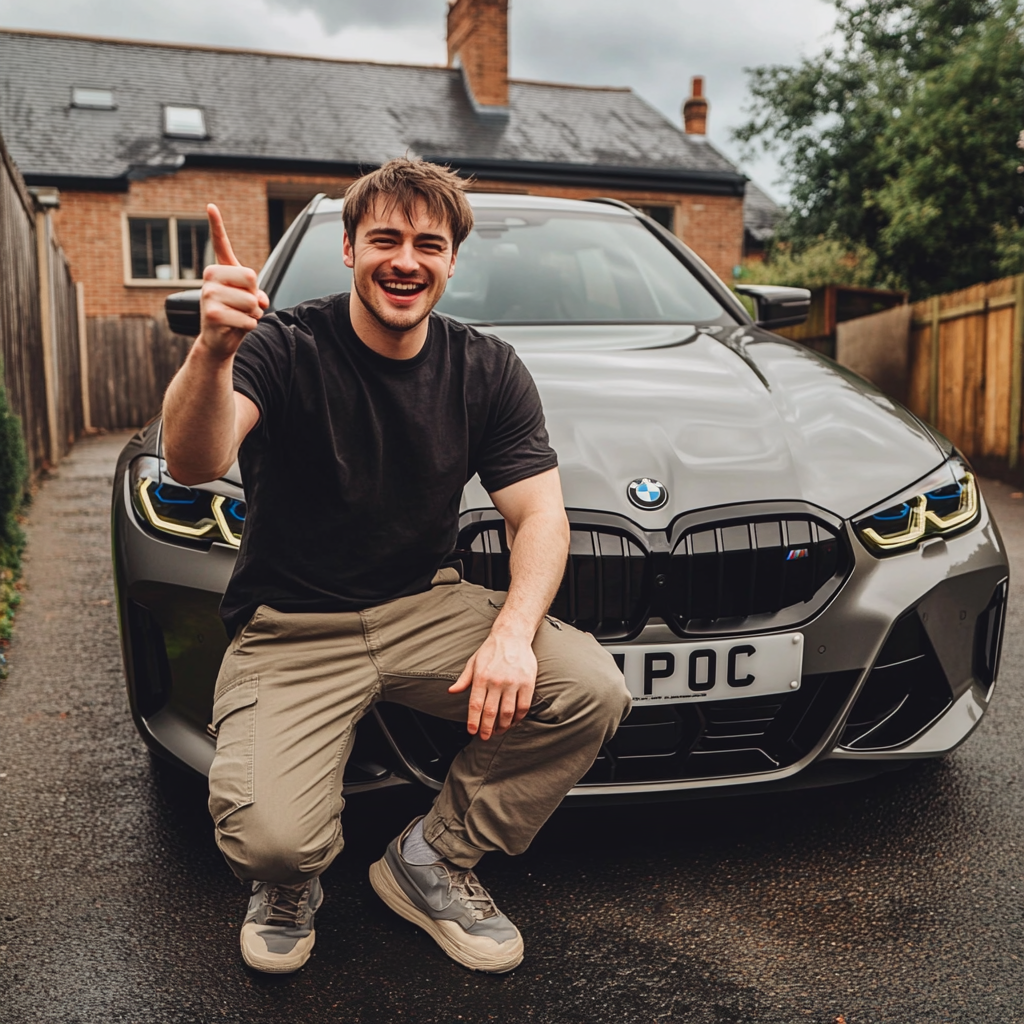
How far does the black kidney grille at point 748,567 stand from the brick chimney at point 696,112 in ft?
89.0

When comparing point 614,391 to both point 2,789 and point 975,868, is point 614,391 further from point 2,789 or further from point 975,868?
point 2,789

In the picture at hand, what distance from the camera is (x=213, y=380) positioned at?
5.78 feet

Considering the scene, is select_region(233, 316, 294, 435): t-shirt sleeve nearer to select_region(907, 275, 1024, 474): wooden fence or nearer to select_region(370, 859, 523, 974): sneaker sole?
select_region(370, 859, 523, 974): sneaker sole

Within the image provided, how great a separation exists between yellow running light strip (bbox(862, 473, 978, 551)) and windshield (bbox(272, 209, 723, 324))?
47.3 inches

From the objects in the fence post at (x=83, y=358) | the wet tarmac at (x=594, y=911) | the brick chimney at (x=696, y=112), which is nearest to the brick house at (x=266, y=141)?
the brick chimney at (x=696, y=112)

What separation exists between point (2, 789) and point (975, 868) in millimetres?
2377

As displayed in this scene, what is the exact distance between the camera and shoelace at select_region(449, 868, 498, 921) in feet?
6.92

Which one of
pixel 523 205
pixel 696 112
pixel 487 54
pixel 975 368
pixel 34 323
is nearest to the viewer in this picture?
pixel 523 205

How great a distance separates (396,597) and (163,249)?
64.3ft

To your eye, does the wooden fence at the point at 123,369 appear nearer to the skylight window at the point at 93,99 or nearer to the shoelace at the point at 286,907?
the skylight window at the point at 93,99

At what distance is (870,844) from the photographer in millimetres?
2490

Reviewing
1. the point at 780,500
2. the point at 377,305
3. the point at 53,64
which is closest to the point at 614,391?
the point at 780,500

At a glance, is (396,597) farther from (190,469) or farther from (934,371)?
(934,371)

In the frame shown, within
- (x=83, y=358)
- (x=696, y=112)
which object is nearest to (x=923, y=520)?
(x=83, y=358)
